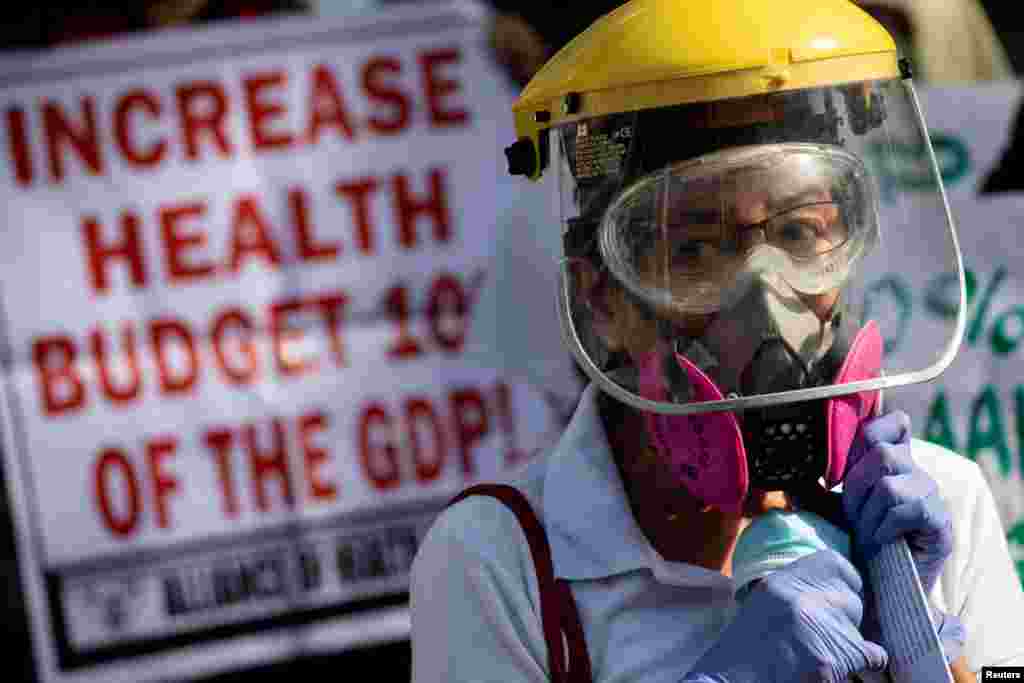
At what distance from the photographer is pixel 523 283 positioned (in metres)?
4.54

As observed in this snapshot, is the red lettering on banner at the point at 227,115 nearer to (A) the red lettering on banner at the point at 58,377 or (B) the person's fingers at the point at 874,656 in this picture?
(A) the red lettering on banner at the point at 58,377

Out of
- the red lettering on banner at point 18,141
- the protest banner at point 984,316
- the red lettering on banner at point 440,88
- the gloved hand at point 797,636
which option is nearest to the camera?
the gloved hand at point 797,636

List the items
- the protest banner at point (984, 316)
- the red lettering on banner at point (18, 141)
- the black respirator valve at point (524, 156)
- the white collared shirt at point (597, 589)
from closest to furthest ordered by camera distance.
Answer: the white collared shirt at point (597, 589)
the black respirator valve at point (524, 156)
the protest banner at point (984, 316)
the red lettering on banner at point (18, 141)

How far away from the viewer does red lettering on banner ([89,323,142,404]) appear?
15.5ft

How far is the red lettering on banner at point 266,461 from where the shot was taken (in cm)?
477

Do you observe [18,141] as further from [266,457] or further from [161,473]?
[266,457]

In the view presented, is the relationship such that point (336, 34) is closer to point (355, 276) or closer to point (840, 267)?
point (355, 276)

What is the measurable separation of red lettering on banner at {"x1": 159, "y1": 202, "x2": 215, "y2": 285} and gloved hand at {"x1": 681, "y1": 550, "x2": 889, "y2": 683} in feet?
9.74

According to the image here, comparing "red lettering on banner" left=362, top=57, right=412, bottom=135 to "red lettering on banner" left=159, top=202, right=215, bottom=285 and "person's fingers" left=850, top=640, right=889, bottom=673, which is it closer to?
"red lettering on banner" left=159, top=202, right=215, bottom=285

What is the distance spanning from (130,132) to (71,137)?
0.16 meters

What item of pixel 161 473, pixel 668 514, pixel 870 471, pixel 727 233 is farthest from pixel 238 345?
pixel 870 471

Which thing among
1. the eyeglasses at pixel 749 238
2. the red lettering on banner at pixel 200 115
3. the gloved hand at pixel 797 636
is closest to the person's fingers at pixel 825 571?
the gloved hand at pixel 797 636

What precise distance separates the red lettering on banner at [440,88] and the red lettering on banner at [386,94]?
2.6 inches

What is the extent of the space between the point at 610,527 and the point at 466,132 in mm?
2736
